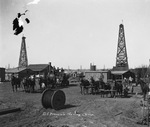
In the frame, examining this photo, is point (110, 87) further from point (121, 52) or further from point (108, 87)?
point (121, 52)

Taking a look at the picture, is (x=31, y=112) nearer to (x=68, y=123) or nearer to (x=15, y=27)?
(x=68, y=123)

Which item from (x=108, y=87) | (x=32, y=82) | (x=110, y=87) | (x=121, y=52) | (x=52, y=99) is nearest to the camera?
(x=52, y=99)

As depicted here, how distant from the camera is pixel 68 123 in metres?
10.1

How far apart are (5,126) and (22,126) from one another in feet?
3.06

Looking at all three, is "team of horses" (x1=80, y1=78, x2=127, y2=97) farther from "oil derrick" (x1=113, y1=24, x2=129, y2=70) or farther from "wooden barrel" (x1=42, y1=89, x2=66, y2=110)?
"oil derrick" (x1=113, y1=24, x2=129, y2=70)

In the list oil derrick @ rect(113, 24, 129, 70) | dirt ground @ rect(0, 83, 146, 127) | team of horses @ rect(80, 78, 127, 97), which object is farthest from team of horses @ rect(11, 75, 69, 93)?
oil derrick @ rect(113, 24, 129, 70)

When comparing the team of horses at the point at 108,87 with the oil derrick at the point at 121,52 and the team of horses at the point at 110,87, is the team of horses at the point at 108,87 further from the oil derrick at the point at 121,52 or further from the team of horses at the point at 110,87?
the oil derrick at the point at 121,52

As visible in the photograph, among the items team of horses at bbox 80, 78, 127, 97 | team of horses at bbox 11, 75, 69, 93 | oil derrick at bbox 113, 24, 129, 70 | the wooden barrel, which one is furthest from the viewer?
oil derrick at bbox 113, 24, 129, 70

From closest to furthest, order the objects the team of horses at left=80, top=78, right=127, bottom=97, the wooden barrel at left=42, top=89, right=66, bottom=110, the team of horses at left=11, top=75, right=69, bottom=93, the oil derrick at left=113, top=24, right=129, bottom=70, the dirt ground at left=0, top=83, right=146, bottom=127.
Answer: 1. the dirt ground at left=0, top=83, right=146, bottom=127
2. the wooden barrel at left=42, top=89, right=66, bottom=110
3. the team of horses at left=80, top=78, right=127, bottom=97
4. the team of horses at left=11, top=75, right=69, bottom=93
5. the oil derrick at left=113, top=24, right=129, bottom=70

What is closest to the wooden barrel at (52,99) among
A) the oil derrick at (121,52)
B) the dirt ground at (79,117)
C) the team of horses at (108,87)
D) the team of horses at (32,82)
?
the dirt ground at (79,117)

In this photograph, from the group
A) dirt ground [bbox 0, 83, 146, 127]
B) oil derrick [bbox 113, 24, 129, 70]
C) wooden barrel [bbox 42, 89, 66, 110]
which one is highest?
oil derrick [bbox 113, 24, 129, 70]

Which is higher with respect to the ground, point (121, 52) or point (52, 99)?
point (121, 52)

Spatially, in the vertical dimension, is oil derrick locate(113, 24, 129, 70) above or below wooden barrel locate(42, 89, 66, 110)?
above

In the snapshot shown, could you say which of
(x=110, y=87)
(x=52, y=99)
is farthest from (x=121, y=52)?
(x=52, y=99)
